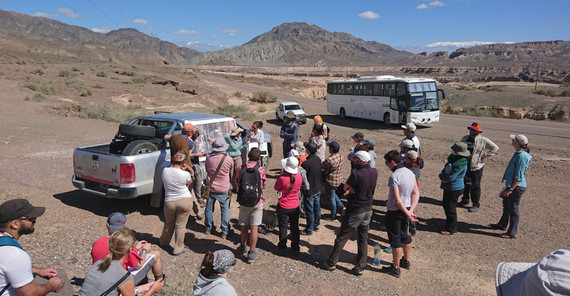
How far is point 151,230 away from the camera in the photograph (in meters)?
6.61

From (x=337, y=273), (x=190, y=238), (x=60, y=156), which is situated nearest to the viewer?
(x=337, y=273)

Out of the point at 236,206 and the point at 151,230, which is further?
the point at 236,206

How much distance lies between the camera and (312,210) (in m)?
6.61

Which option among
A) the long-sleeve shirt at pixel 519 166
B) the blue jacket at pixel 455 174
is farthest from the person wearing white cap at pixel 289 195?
the long-sleeve shirt at pixel 519 166

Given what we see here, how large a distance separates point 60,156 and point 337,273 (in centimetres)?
1033

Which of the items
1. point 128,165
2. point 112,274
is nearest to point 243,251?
point 128,165

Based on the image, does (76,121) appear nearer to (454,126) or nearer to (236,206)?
(236,206)

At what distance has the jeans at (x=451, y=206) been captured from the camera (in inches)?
258

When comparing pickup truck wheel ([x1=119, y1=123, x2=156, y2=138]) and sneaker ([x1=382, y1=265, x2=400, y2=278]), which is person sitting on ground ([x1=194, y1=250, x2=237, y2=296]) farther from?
pickup truck wheel ([x1=119, y1=123, x2=156, y2=138])

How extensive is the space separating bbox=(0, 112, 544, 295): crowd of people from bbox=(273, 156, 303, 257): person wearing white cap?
2 centimetres

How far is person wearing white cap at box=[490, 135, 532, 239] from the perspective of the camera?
20.8 ft

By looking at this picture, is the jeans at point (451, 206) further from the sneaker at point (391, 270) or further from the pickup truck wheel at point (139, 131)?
the pickup truck wheel at point (139, 131)

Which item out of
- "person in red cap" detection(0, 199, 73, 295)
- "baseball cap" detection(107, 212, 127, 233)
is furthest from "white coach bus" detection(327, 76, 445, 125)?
"person in red cap" detection(0, 199, 73, 295)

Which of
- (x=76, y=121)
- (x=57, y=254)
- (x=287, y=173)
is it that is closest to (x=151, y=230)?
(x=57, y=254)
